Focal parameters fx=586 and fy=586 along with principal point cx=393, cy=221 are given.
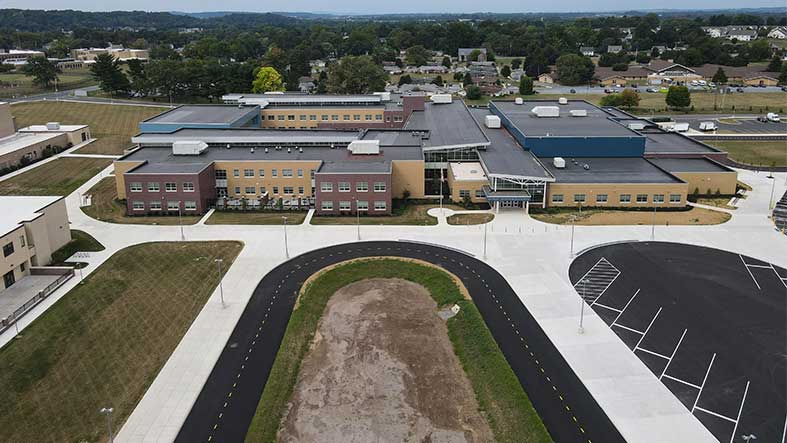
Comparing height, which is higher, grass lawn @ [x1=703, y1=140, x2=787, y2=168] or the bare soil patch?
grass lawn @ [x1=703, y1=140, x2=787, y2=168]

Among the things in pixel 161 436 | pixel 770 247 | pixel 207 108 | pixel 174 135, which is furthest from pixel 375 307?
pixel 207 108

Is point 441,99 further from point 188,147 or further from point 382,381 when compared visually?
point 382,381

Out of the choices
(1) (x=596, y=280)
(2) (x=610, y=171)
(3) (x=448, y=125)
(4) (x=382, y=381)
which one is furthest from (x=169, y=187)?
(2) (x=610, y=171)

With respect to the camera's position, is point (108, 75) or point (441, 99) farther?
point (108, 75)

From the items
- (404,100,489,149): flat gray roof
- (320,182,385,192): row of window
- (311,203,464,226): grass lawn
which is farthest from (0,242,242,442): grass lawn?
(404,100,489,149): flat gray roof

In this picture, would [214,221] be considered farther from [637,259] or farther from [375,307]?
[637,259]

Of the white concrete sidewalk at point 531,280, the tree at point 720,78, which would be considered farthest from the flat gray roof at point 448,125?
the tree at point 720,78

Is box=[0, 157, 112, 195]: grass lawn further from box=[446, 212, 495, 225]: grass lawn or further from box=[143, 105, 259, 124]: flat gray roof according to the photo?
box=[446, 212, 495, 225]: grass lawn
